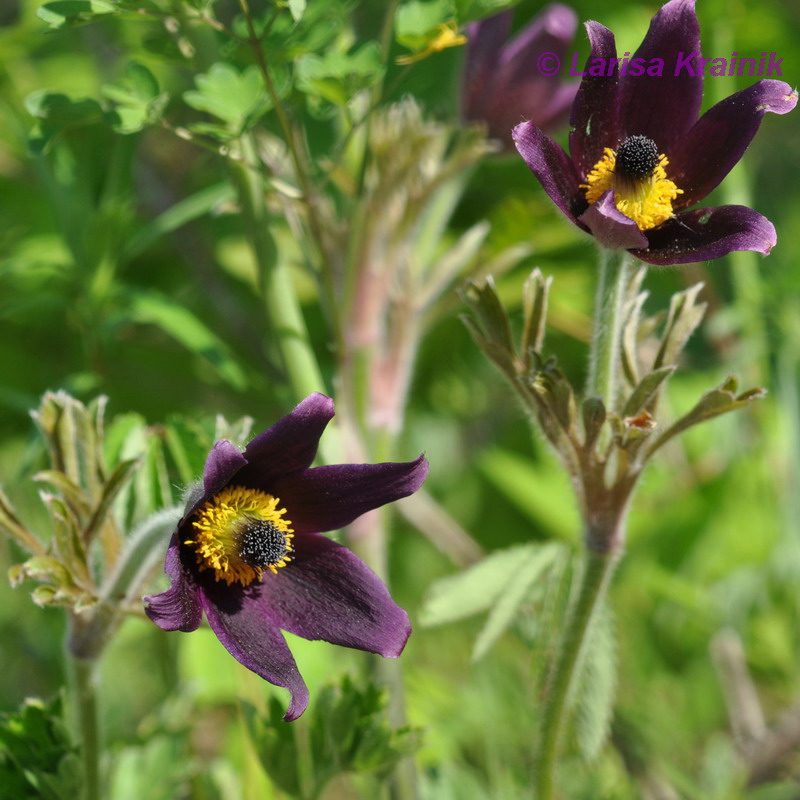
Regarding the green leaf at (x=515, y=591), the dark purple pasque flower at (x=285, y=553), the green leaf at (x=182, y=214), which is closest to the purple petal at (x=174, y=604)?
the dark purple pasque flower at (x=285, y=553)

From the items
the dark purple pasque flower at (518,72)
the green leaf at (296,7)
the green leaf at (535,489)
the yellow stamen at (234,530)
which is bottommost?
the green leaf at (535,489)

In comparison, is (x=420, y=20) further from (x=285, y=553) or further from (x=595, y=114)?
(x=285, y=553)

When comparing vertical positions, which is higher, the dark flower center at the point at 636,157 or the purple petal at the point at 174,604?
the dark flower center at the point at 636,157

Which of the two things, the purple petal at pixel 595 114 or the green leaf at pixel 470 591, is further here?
the green leaf at pixel 470 591

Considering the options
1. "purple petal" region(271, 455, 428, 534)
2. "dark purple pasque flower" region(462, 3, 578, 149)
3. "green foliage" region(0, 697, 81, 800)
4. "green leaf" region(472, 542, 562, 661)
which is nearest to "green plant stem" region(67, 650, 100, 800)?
"green foliage" region(0, 697, 81, 800)

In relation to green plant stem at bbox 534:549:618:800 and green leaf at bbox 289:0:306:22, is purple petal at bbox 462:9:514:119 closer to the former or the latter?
green leaf at bbox 289:0:306:22

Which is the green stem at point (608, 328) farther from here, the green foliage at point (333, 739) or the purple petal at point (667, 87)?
the green foliage at point (333, 739)

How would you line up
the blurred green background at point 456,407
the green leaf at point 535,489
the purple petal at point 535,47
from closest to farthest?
the purple petal at point 535,47, the blurred green background at point 456,407, the green leaf at point 535,489
